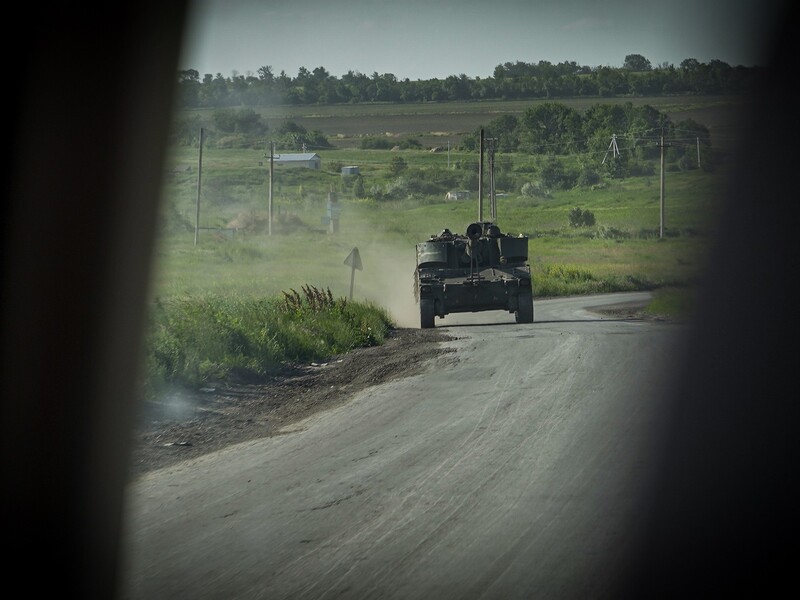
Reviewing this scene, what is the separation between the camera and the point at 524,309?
26.4 meters

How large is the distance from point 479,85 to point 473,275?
110729 mm

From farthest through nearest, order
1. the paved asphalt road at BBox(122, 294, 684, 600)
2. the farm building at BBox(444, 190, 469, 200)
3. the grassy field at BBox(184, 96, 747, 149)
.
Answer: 1. the grassy field at BBox(184, 96, 747, 149)
2. the farm building at BBox(444, 190, 469, 200)
3. the paved asphalt road at BBox(122, 294, 684, 600)

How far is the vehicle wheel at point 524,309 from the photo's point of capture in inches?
1036

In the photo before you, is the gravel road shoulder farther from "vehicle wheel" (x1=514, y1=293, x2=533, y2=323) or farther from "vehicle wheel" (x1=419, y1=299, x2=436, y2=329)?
"vehicle wheel" (x1=514, y1=293, x2=533, y2=323)

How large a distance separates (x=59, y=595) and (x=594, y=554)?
3.11 metres

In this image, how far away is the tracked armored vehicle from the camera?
26.2m

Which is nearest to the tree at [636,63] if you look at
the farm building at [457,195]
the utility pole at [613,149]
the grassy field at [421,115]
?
the grassy field at [421,115]

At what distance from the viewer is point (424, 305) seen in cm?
2616

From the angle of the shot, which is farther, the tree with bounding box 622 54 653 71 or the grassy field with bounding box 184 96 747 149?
the tree with bounding box 622 54 653 71

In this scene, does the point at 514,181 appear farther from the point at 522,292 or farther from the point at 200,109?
the point at 522,292

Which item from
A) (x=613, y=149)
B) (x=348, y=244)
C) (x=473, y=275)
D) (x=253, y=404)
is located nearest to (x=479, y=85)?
(x=613, y=149)

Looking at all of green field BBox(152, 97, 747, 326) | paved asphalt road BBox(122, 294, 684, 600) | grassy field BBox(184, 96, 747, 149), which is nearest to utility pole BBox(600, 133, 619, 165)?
green field BBox(152, 97, 747, 326)

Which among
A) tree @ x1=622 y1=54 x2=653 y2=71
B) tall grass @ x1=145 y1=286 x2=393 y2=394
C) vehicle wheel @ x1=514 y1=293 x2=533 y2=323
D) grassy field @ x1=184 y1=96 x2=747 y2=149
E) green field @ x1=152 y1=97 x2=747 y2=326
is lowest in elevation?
tall grass @ x1=145 y1=286 x2=393 y2=394

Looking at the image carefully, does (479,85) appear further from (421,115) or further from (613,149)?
(613,149)
